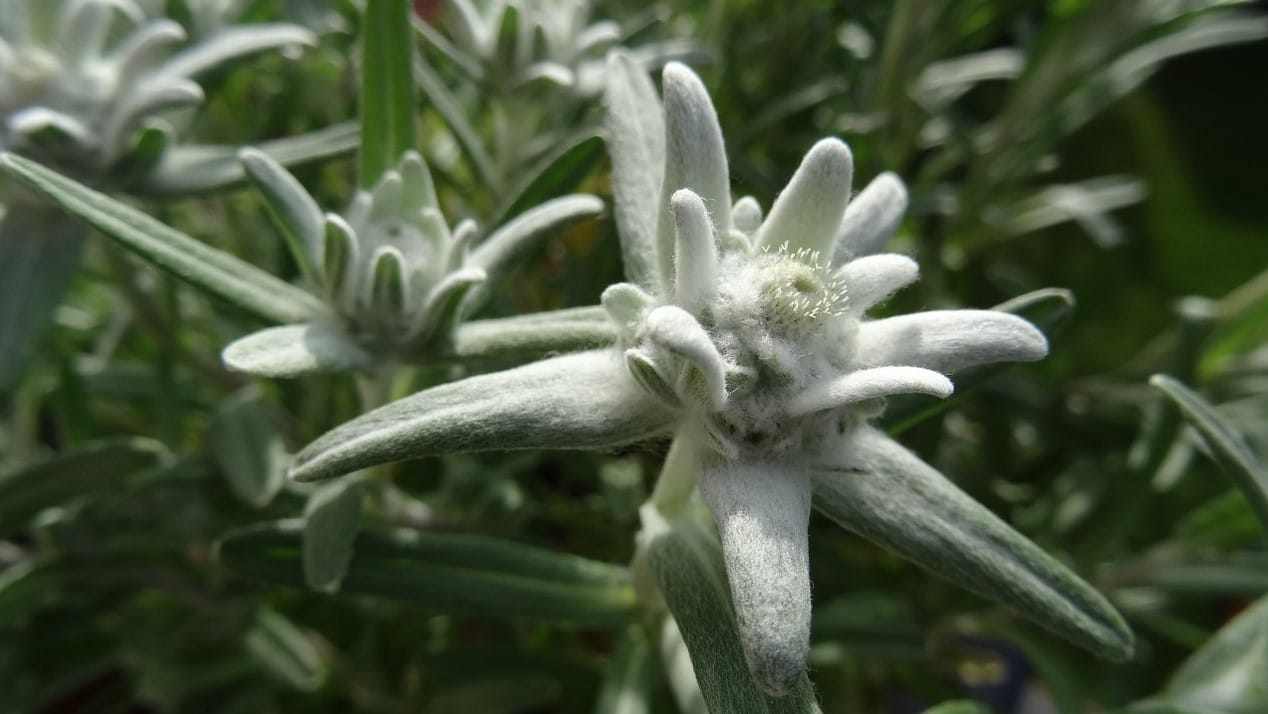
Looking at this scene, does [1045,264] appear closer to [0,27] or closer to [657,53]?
[657,53]

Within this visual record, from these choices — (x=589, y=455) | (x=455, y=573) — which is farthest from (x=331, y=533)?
(x=589, y=455)

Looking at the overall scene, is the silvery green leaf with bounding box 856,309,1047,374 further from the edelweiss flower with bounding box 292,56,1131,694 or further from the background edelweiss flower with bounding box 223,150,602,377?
the background edelweiss flower with bounding box 223,150,602,377

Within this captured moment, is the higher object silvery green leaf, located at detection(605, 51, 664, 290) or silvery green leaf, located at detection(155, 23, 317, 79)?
silvery green leaf, located at detection(155, 23, 317, 79)

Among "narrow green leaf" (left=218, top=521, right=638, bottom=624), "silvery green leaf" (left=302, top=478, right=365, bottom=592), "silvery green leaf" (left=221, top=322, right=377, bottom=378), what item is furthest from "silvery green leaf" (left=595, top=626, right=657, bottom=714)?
"silvery green leaf" (left=221, top=322, right=377, bottom=378)

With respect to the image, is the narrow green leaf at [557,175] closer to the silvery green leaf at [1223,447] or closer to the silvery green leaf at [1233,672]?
the silvery green leaf at [1223,447]

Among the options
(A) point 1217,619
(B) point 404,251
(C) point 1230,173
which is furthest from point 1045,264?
(B) point 404,251

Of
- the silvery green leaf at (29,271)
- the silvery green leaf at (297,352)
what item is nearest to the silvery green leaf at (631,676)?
the silvery green leaf at (297,352)
